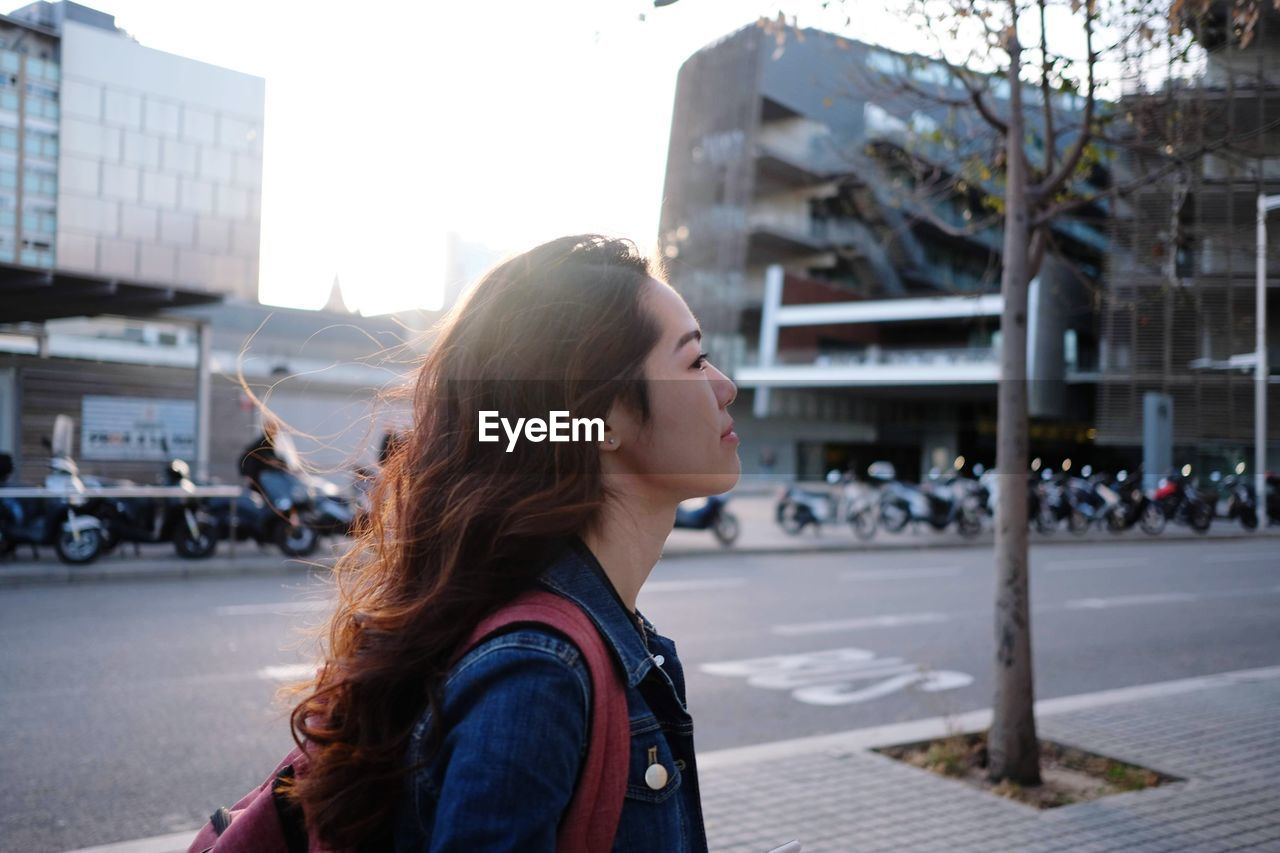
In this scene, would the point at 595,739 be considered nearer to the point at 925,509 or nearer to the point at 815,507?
the point at 815,507

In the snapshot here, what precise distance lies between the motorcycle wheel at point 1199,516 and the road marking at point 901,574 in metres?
10.6

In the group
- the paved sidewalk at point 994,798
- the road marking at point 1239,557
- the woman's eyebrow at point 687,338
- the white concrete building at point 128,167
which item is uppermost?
the white concrete building at point 128,167

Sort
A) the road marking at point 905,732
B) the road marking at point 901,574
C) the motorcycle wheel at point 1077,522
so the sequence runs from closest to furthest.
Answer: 1. the road marking at point 905,732
2. the road marking at point 901,574
3. the motorcycle wheel at point 1077,522

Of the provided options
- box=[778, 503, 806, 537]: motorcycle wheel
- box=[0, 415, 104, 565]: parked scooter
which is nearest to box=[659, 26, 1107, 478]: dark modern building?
box=[778, 503, 806, 537]: motorcycle wheel

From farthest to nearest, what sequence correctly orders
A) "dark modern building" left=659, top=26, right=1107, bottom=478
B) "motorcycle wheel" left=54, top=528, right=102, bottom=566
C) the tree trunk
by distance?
"dark modern building" left=659, top=26, right=1107, bottom=478 < "motorcycle wheel" left=54, top=528, right=102, bottom=566 < the tree trunk

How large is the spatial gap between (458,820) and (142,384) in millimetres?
17433

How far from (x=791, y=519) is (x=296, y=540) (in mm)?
9731

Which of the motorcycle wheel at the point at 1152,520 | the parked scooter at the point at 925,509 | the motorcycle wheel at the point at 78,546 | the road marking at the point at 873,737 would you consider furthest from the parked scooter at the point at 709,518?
the motorcycle wheel at the point at 1152,520

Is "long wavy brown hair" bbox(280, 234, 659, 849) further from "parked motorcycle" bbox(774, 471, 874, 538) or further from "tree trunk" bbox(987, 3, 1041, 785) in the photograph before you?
"parked motorcycle" bbox(774, 471, 874, 538)

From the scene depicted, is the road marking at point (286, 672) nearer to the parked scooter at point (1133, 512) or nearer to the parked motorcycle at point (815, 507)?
the parked motorcycle at point (815, 507)

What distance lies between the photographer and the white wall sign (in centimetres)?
1636

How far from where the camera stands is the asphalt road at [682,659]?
488 cm

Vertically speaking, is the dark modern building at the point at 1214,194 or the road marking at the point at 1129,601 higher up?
the dark modern building at the point at 1214,194

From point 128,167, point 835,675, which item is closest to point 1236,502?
point 835,675
